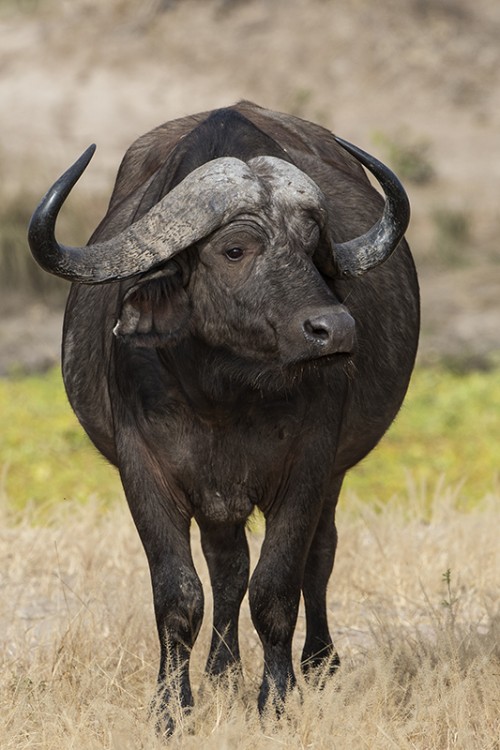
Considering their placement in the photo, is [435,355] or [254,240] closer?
[254,240]

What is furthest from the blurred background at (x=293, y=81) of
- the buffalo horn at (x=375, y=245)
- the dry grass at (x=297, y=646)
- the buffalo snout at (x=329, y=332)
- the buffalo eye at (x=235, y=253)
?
the buffalo snout at (x=329, y=332)

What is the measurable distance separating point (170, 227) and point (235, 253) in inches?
8.2

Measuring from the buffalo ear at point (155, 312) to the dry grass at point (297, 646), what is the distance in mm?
1104

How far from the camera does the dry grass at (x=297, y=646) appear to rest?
4.38m

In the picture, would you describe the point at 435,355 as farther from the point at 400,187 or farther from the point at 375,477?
the point at 400,187

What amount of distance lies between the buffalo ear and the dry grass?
110 cm

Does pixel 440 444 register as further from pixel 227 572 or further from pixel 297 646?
pixel 227 572

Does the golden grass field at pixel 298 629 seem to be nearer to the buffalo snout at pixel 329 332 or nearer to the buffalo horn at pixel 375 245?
the buffalo snout at pixel 329 332

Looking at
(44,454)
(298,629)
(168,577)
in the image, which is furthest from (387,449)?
(168,577)

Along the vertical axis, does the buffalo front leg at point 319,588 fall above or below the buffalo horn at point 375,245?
below

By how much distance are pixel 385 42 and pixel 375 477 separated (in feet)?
63.7

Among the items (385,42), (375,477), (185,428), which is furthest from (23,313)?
(385,42)

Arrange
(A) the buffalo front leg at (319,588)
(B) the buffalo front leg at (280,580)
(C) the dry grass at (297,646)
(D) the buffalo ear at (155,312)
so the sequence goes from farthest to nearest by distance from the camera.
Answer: (A) the buffalo front leg at (319,588) < (B) the buffalo front leg at (280,580) < (D) the buffalo ear at (155,312) < (C) the dry grass at (297,646)

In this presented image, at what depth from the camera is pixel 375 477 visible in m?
9.93
